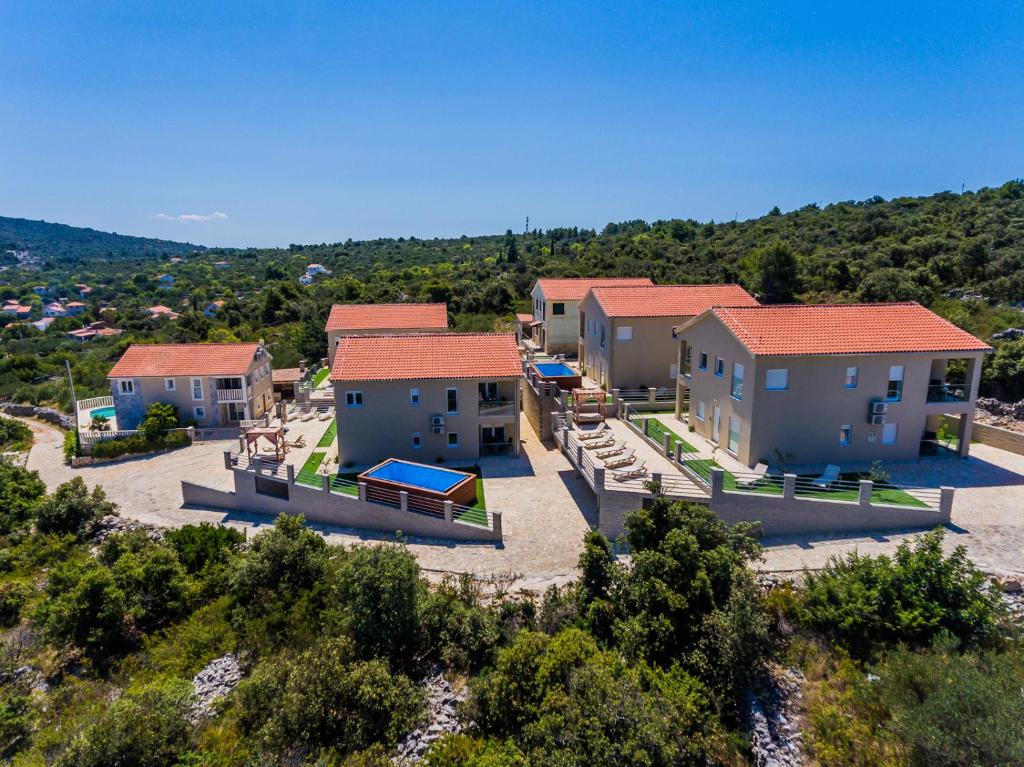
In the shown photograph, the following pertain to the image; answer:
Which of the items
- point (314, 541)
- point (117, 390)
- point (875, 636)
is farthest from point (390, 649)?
point (117, 390)

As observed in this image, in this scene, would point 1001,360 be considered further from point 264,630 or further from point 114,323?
point 114,323

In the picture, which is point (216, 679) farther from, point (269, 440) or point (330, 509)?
point (269, 440)

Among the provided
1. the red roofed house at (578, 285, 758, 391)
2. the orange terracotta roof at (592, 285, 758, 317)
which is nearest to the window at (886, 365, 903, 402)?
the red roofed house at (578, 285, 758, 391)

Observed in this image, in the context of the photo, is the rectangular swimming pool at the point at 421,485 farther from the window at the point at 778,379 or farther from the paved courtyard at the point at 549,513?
the window at the point at 778,379

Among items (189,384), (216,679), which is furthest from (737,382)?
(189,384)

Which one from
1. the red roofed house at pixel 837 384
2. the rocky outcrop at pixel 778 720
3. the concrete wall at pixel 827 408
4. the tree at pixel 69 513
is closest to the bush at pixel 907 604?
the rocky outcrop at pixel 778 720

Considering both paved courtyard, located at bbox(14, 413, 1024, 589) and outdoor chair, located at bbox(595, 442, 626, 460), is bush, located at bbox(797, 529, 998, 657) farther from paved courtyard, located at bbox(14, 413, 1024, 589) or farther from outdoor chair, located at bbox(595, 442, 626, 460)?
outdoor chair, located at bbox(595, 442, 626, 460)
